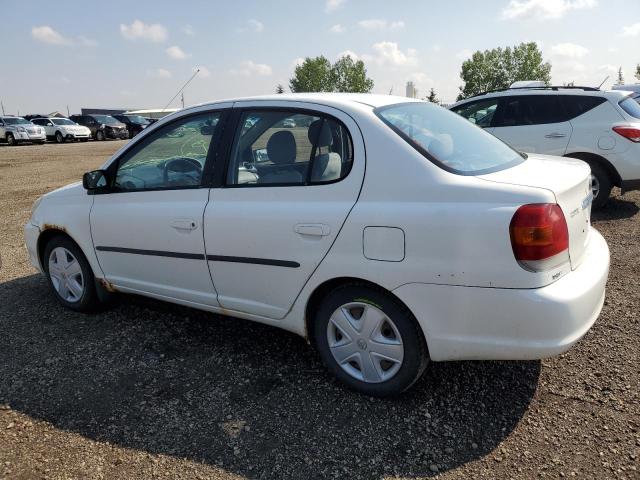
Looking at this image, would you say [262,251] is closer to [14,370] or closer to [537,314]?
[537,314]

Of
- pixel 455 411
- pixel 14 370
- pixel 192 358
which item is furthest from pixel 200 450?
pixel 14 370

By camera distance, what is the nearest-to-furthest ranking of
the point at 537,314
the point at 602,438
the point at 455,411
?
Answer: 1. the point at 537,314
2. the point at 602,438
3. the point at 455,411

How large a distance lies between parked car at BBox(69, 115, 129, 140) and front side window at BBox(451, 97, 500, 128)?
101 feet

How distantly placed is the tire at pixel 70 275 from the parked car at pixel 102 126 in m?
32.4

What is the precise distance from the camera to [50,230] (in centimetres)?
414

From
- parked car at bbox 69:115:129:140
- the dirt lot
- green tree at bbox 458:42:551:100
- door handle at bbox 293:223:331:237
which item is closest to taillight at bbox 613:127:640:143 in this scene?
the dirt lot

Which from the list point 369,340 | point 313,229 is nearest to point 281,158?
point 313,229

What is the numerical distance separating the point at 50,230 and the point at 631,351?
439cm

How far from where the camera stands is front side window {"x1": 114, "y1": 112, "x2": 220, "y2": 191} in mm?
3334

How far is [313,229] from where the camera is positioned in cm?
274

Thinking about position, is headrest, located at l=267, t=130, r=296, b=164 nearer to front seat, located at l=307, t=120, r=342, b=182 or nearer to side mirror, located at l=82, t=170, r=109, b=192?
front seat, located at l=307, t=120, r=342, b=182

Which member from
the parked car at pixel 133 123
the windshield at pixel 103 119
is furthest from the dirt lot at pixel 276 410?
the parked car at pixel 133 123

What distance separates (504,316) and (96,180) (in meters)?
2.95

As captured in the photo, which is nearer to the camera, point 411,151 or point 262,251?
point 411,151
